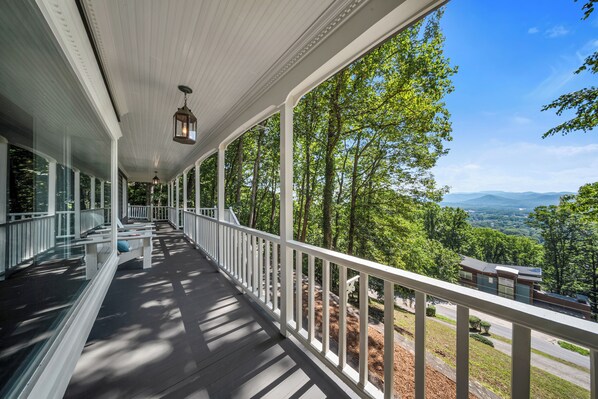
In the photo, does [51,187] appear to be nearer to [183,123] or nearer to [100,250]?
[183,123]

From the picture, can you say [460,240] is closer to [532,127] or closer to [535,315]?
[532,127]

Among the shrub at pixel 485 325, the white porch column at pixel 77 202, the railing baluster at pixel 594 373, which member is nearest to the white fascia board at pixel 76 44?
the white porch column at pixel 77 202

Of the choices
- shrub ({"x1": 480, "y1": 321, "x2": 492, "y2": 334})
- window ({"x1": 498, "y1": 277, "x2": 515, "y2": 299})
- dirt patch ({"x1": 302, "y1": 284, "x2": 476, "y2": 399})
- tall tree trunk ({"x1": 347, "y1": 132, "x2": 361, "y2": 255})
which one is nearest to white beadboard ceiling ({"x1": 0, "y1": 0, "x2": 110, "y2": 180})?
dirt patch ({"x1": 302, "y1": 284, "x2": 476, "y2": 399})

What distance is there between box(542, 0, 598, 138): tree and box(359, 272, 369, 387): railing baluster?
4.49 meters

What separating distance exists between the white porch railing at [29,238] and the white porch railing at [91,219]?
1.13m

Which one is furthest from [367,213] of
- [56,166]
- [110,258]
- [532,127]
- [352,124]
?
[56,166]

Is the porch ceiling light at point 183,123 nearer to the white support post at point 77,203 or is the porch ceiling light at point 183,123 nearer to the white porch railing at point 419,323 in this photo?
the white support post at point 77,203

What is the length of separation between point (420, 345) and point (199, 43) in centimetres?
275

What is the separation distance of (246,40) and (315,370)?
8.93 feet

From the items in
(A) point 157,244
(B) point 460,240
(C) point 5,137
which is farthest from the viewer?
(B) point 460,240

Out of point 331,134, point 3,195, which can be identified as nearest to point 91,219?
point 3,195

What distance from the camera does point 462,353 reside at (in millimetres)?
1061

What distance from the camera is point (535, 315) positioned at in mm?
828

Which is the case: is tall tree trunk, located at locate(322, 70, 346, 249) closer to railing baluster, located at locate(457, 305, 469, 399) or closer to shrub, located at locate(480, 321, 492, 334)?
shrub, located at locate(480, 321, 492, 334)
